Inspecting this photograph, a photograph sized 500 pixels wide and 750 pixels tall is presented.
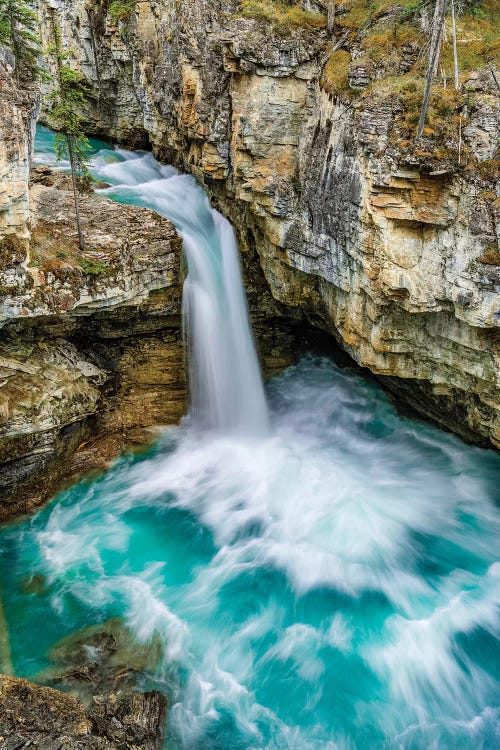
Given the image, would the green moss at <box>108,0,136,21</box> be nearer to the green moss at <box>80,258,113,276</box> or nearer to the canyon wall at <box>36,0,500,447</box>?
the canyon wall at <box>36,0,500,447</box>

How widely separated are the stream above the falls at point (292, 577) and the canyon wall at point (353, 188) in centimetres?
320

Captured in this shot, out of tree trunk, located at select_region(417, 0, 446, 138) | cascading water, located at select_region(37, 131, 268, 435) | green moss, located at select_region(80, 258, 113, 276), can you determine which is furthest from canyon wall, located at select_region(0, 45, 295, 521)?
tree trunk, located at select_region(417, 0, 446, 138)

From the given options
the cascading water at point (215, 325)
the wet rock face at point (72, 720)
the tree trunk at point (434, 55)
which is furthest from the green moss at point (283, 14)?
the wet rock face at point (72, 720)

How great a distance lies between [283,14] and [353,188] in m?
6.23

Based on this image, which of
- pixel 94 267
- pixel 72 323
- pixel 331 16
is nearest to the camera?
pixel 331 16

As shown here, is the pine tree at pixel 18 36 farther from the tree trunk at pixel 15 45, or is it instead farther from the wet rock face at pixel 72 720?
the wet rock face at pixel 72 720

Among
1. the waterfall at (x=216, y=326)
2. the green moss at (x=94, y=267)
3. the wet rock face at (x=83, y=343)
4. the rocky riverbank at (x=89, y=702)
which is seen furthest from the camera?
the waterfall at (x=216, y=326)

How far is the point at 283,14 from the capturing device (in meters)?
15.5

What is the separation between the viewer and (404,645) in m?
12.1

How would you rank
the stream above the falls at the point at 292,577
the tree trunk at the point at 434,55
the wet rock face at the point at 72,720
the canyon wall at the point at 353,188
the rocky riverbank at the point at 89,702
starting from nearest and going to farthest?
the wet rock face at the point at 72,720
the rocky riverbank at the point at 89,702
the stream above the falls at the point at 292,577
the tree trunk at the point at 434,55
the canyon wall at the point at 353,188

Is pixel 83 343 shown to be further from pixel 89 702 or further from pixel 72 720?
pixel 72 720

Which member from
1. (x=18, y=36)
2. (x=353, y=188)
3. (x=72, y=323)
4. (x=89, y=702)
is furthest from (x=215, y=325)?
(x=89, y=702)

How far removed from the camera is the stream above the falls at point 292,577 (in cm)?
1109

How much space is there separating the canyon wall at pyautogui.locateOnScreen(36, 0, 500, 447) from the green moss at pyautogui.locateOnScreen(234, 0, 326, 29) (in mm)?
232
